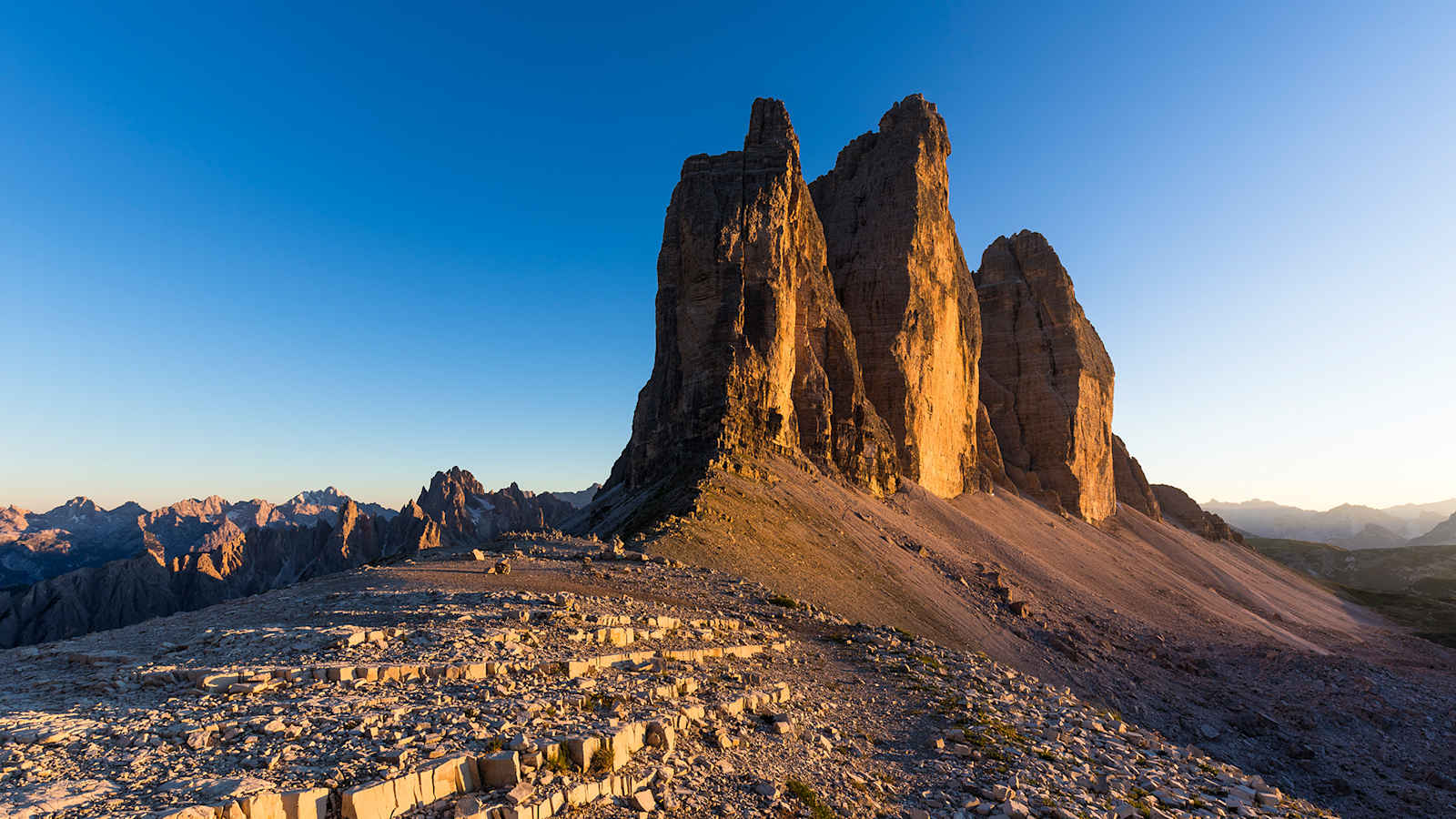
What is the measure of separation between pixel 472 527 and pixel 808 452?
76.8 metres

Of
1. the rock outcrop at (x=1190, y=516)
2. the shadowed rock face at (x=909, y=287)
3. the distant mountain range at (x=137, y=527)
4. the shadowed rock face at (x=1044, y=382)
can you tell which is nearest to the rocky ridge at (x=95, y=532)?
the distant mountain range at (x=137, y=527)

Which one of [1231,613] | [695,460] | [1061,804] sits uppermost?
[695,460]

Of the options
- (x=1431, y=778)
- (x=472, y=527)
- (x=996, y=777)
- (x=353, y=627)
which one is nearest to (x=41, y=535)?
(x=472, y=527)

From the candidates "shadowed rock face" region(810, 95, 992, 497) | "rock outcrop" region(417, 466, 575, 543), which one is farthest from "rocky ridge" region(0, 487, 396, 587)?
"shadowed rock face" region(810, 95, 992, 497)

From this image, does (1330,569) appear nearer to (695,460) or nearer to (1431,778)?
(1431,778)

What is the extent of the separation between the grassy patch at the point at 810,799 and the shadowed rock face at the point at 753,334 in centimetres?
3085

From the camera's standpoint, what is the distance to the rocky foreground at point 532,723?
23.2 ft

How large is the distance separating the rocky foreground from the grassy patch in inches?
2.5

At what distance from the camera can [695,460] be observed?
41.3 metres

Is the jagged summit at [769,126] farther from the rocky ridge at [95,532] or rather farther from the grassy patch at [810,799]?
the rocky ridge at [95,532]

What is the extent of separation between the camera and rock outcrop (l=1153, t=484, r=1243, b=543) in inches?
3981

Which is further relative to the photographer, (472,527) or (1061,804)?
(472,527)

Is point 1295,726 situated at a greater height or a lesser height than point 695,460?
lesser

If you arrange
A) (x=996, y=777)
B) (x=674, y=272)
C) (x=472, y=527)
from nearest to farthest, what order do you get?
(x=996, y=777) → (x=674, y=272) → (x=472, y=527)
